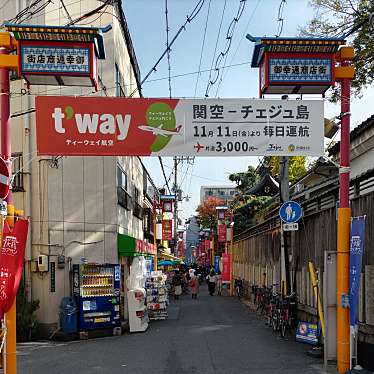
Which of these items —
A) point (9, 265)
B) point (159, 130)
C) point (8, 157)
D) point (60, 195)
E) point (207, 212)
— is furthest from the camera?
point (207, 212)

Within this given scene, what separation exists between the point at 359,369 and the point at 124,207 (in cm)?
1127

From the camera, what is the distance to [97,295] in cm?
1516

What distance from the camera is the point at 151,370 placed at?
9.66m

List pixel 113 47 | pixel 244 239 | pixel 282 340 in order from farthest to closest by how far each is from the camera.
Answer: pixel 244 239 → pixel 113 47 → pixel 282 340

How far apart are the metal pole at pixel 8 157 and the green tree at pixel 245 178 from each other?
33325 millimetres

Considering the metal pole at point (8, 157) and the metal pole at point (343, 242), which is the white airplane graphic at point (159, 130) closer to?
the metal pole at point (8, 157)

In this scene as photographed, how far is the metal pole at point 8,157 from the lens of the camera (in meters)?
7.59

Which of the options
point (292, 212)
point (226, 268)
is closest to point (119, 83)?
point (292, 212)

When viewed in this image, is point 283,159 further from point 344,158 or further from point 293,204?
point 344,158

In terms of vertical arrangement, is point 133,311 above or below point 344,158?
below

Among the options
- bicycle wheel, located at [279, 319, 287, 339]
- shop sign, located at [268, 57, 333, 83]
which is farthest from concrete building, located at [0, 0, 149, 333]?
shop sign, located at [268, 57, 333, 83]

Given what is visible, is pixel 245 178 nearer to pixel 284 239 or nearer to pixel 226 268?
pixel 226 268

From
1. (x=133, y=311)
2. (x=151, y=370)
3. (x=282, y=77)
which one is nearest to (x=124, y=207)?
(x=133, y=311)

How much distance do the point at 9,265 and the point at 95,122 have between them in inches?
113
